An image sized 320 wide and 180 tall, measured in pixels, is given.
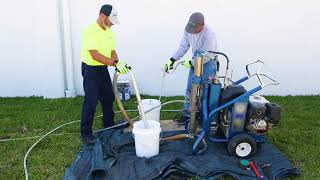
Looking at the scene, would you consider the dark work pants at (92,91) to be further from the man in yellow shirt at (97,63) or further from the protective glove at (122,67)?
the protective glove at (122,67)

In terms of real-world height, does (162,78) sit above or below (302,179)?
above

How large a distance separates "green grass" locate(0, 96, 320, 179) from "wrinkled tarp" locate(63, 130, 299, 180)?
0.18 m

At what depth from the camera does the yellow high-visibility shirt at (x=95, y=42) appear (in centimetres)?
441

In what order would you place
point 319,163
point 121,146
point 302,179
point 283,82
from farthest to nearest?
1. point 283,82
2. point 121,146
3. point 319,163
4. point 302,179

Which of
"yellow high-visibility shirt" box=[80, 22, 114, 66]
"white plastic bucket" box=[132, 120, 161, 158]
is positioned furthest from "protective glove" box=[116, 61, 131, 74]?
"white plastic bucket" box=[132, 120, 161, 158]

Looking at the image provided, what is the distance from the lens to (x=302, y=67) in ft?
21.9

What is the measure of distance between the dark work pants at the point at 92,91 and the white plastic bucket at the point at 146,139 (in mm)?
684

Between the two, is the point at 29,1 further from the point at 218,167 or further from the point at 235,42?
the point at 218,167

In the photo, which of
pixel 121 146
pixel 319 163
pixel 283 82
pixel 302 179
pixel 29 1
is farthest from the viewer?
pixel 283 82

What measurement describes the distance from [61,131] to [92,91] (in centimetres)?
90

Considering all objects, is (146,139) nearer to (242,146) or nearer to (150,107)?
(150,107)

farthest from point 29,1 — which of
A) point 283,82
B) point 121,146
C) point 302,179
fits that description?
point 302,179

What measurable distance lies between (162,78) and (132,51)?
68 centimetres

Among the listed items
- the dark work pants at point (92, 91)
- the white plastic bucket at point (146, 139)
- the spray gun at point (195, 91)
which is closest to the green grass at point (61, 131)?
the dark work pants at point (92, 91)
